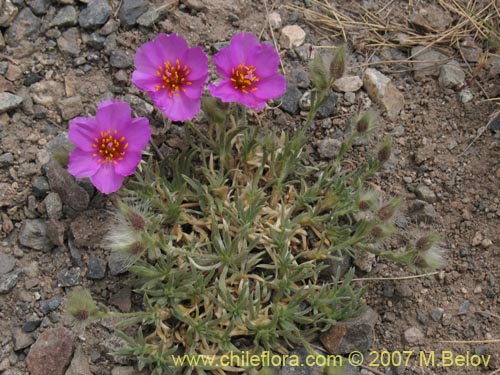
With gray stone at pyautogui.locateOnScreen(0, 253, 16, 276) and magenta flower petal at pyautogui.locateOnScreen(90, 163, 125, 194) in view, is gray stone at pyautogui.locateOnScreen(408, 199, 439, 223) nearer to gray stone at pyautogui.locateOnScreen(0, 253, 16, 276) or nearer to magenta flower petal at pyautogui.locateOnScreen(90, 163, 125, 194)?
magenta flower petal at pyautogui.locateOnScreen(90, 163, 125, 194)

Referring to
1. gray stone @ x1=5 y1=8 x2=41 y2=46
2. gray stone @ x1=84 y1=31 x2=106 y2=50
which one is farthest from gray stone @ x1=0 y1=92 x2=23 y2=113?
gray stone @ x1=84 y1=31 x2=106 y2=50

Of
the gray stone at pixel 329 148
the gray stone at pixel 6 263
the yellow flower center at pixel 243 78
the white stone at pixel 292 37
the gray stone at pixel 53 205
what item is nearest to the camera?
the yellow flower center at pixel 243 78

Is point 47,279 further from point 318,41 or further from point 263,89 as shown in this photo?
point 318,41

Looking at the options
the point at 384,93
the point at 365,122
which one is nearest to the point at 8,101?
the point at 365,122

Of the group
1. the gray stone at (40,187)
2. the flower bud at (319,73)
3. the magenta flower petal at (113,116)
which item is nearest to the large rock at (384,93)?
the flower bud at (319,73)

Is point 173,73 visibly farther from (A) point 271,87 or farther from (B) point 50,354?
(B) point 50,354

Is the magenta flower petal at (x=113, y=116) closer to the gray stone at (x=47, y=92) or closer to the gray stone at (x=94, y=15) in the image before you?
the gray stone at (x=47, y=92)

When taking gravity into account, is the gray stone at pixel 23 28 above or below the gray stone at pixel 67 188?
above
